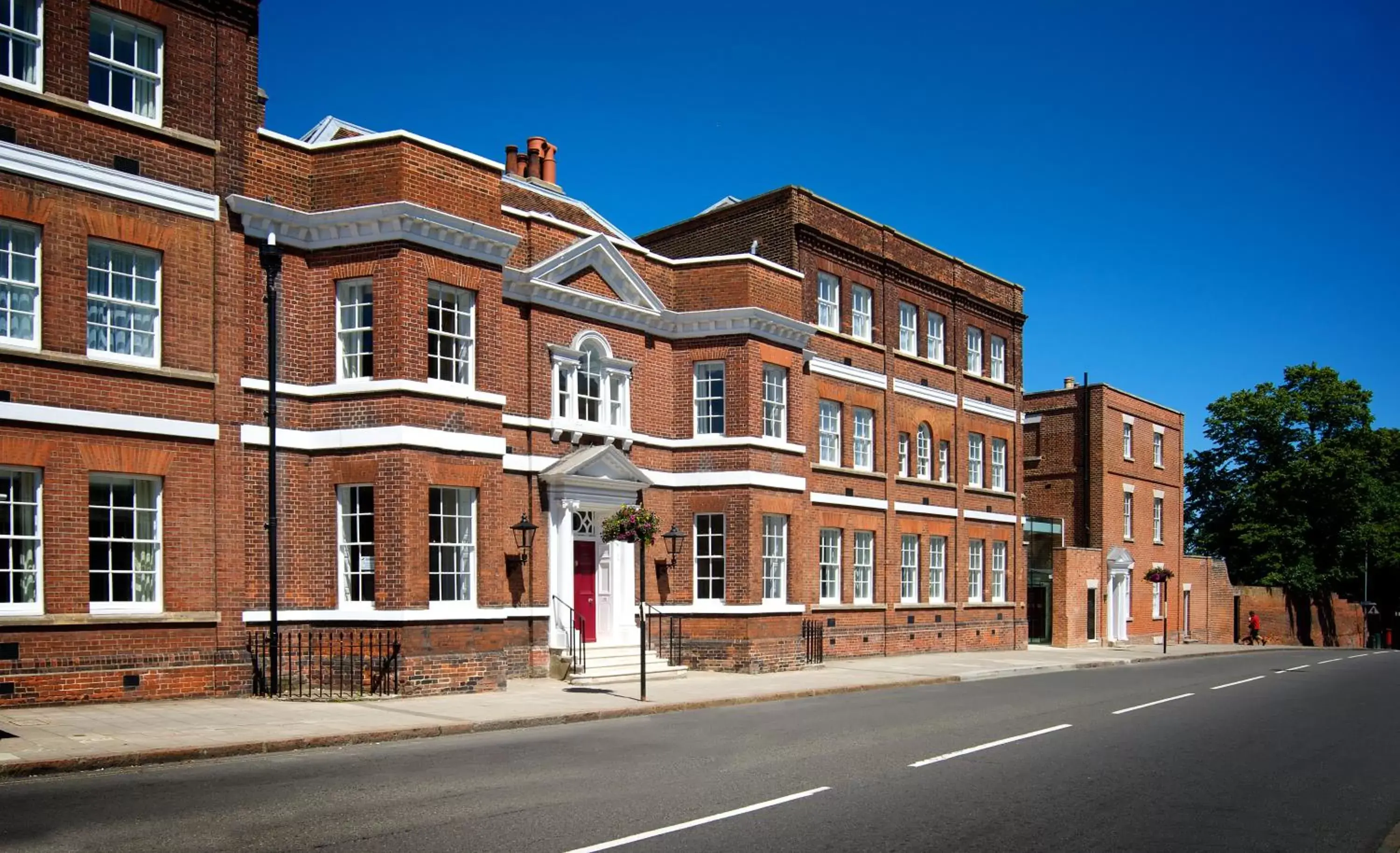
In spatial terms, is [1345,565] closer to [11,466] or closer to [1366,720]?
[1366,720]

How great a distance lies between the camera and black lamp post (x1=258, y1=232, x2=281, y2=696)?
1792 centimetres

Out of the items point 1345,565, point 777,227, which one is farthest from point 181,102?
point 1345,565

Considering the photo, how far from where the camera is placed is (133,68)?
662 inches

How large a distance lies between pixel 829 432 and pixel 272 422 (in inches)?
616

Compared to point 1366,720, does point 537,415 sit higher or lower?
higher

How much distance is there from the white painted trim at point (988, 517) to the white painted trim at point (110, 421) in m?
24.3

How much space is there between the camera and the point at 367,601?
18672mm

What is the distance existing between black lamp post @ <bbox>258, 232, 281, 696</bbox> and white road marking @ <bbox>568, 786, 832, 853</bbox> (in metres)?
10.6

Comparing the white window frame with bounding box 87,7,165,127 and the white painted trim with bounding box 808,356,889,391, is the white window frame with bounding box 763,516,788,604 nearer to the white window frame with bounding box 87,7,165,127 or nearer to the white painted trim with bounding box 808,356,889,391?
the white painted trim with bounding box 808,356,889,391

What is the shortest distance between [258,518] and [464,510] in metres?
3.36

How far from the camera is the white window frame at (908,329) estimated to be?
33.3 m

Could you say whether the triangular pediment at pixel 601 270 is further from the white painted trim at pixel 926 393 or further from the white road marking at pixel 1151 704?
the white road marking at pixel 1151 704

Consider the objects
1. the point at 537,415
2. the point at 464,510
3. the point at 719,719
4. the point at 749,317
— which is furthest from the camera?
the point at 749,317

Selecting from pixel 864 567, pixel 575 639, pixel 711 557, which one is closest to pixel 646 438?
pixel 711 557
